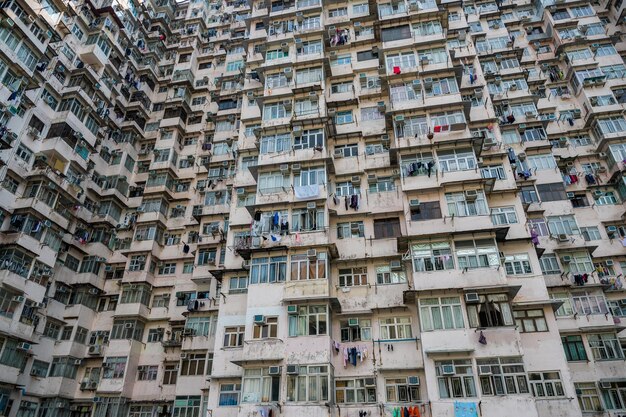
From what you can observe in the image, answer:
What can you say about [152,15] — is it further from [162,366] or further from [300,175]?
[162,366]

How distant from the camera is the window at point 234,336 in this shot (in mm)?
24047

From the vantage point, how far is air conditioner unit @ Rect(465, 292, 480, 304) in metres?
20.1

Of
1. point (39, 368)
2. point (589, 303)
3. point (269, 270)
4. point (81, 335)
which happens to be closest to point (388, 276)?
point (269, 270)

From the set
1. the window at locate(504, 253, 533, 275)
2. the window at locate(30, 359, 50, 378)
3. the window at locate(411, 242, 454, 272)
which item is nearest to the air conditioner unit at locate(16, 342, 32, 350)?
the window at locate(30, 359, 50, 378)

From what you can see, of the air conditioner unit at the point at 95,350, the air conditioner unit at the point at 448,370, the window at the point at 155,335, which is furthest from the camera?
the window at the point at 155,335

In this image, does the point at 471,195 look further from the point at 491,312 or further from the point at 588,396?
the point at 588,396

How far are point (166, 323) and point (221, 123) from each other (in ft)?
55.0

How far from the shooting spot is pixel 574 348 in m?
23.2

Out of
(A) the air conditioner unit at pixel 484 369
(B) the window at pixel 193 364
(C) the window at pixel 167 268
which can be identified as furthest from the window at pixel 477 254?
(C) the window at pixel 167 268

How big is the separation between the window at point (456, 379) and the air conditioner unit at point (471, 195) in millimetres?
8307

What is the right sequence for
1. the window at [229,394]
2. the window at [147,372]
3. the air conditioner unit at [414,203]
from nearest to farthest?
the window at [229,394]
the air conditioner unit at [414,203]
the window at [147,372]

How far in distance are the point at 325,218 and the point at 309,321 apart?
18.9 feet

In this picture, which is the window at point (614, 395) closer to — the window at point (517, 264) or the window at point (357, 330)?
the window at point (517, 264)

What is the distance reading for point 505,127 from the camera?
29.1m
